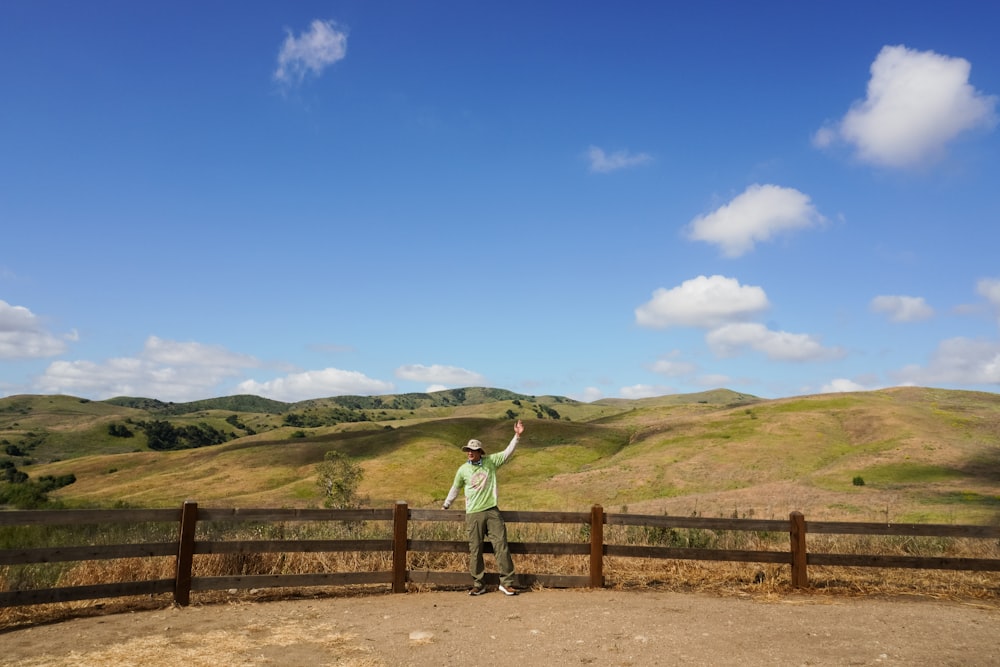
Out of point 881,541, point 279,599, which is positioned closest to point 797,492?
point 881,541

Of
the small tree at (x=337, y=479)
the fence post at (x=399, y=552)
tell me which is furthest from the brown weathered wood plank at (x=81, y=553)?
the small tree at (x=337, y=479)

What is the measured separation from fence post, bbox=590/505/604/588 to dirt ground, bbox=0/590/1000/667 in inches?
25.0

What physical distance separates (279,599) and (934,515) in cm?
2736

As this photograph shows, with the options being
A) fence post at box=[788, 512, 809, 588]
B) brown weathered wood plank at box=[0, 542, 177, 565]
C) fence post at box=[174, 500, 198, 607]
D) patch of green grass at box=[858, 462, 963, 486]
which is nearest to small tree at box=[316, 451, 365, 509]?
patch of green grass at box=[858, 462, 963, 486]

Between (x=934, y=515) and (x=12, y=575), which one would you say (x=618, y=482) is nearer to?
(x=934, y=515)

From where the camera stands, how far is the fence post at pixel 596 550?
39.1 feet

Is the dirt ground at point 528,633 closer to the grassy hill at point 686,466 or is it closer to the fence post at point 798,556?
the fence post at point 798,556

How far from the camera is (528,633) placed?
30.3 feet

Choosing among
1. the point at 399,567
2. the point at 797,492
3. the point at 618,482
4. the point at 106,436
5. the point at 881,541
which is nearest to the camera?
the point at 399,567

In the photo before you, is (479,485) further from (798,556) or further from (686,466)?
(686,466)

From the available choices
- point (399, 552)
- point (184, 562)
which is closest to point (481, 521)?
point (399, 552)

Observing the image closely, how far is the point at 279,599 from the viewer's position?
11.3 m

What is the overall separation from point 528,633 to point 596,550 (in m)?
3.10

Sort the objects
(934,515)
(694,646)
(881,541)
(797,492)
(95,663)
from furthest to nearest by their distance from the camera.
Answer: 1. (797,492)
2. (934,515)
3. (881,541)
4. (694,646)
5. (95,663)
